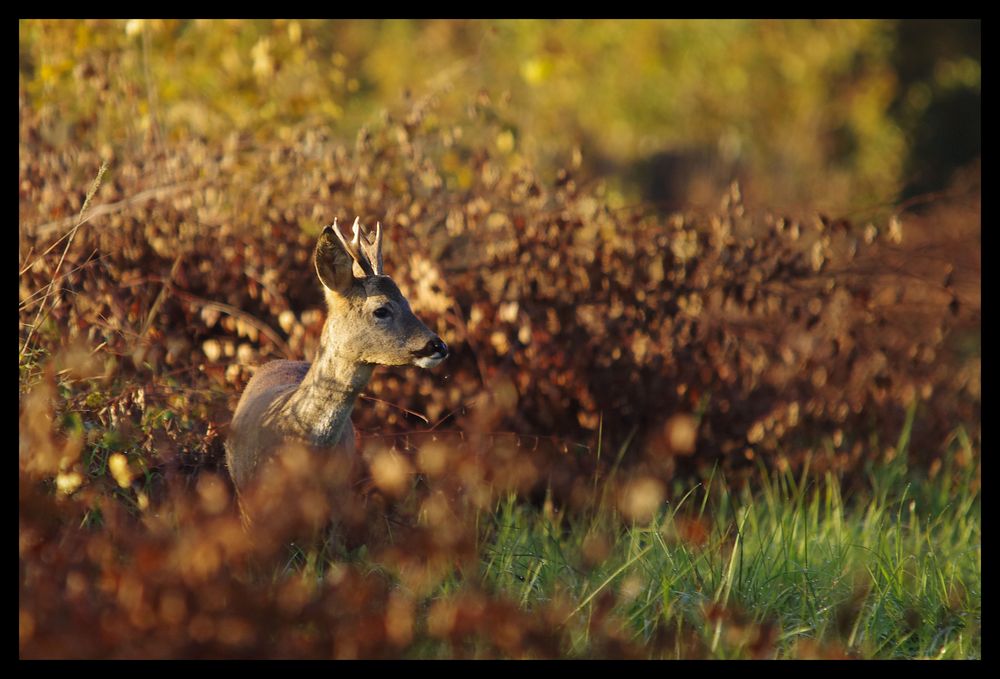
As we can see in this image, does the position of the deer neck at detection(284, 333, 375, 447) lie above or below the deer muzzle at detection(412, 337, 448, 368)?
below

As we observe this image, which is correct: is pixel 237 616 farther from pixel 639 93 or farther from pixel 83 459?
pixel 639 93

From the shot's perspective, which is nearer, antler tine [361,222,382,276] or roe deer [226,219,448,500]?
roe deer [226,219,448,500]

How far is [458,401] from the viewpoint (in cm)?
630

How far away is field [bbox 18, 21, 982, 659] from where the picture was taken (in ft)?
11.6

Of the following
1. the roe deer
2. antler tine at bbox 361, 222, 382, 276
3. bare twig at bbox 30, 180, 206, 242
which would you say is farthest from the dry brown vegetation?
antler tine at bbox 361, 222, 382, 276

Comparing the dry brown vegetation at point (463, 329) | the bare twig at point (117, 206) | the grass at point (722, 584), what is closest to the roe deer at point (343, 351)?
the dry brown vegetation at point (463, 329)

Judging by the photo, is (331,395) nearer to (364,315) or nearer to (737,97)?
(364,315)

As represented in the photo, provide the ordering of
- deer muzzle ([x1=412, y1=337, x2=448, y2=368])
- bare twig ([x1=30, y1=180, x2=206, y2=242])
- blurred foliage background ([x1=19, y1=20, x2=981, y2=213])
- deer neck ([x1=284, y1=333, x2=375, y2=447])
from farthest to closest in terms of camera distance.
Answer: blurred foliage background ([x1=19, y1=20, x2=981, y2=213]) → bare twig ([x1=30, y1=180, x2=206, y2=242]) → deer neck ([x1=284, y1=333, x2=375, y2=447]) → deer muzzle ([x1=412, y1=337, x2=448, y2=368])

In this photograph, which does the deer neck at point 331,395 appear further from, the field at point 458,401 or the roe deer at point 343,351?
Result: the field at point 458,401

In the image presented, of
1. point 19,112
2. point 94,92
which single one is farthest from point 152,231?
point 94,92

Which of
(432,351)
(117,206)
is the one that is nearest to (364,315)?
(432,351)

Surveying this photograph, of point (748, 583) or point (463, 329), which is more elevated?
point (463, 329)

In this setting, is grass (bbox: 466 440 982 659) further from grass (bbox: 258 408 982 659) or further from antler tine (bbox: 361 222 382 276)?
antler tine (bbox: 361 222 382 276)

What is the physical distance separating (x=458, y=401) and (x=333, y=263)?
182cm
